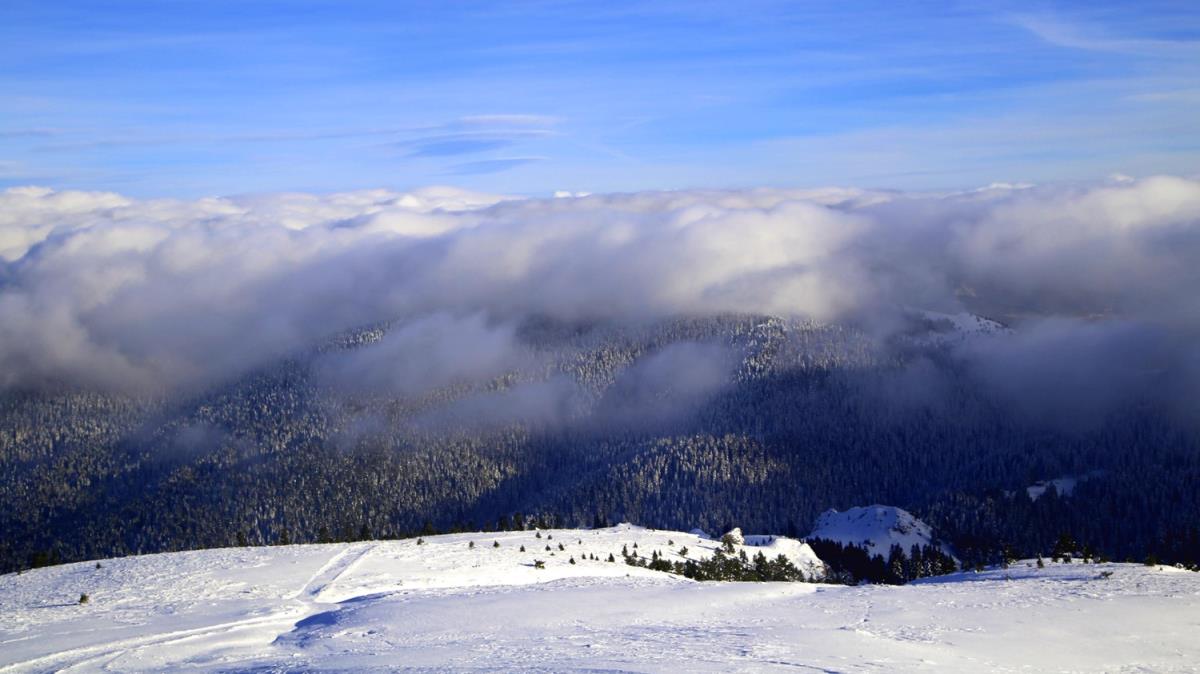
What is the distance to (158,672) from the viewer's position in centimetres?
3531

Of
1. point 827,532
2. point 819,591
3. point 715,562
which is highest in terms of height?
point 819,591

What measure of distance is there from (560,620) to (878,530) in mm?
154542

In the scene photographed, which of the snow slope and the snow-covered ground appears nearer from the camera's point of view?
the snow-covered ground

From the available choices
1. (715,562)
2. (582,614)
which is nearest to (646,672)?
(582,614)

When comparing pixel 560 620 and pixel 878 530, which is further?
pixel 878 530

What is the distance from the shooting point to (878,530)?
184 meters

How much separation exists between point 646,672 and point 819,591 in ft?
87.4

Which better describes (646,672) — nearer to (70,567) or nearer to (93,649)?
(93,649)

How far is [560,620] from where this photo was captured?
42.0 m

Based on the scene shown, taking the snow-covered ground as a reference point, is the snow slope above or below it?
below

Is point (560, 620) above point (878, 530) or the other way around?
above

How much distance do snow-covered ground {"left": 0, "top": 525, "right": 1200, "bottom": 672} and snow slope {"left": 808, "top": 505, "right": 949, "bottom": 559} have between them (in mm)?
117414

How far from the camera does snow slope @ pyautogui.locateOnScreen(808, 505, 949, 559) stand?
18025cm

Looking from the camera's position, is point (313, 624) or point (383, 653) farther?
point (313, 624)
